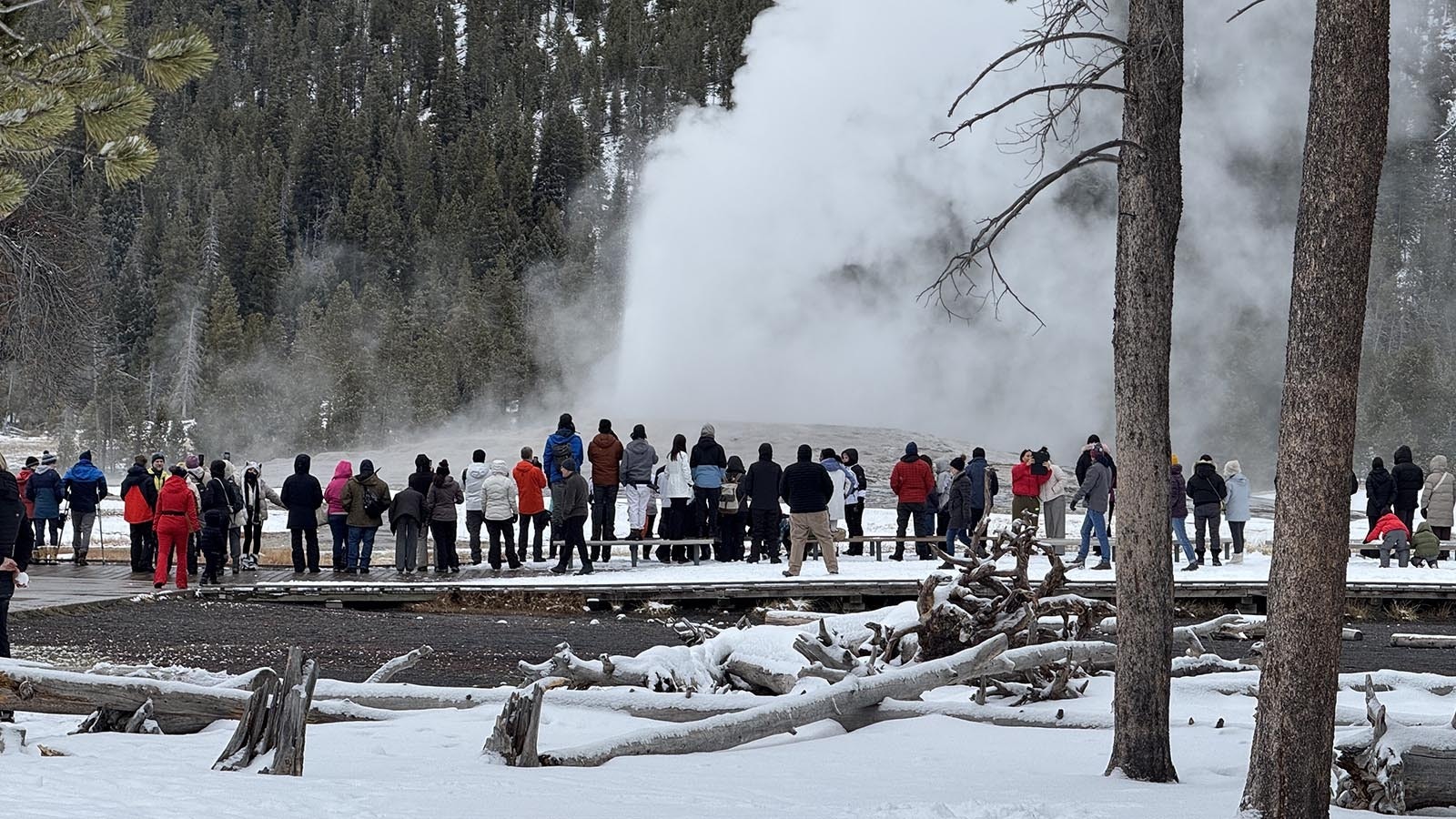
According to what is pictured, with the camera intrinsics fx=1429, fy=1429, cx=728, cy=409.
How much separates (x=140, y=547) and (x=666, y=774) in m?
13.1

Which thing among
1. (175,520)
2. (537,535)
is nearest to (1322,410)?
(175,520)

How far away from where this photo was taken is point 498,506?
16.8 m

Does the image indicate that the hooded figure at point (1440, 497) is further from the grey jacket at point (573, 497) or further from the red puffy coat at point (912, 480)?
the grey jacket at point (573, 497)

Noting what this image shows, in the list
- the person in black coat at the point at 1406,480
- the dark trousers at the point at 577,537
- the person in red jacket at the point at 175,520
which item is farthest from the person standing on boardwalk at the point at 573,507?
the person in black coat at the point at 1406,480

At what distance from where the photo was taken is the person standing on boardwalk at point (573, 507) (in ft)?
51.8

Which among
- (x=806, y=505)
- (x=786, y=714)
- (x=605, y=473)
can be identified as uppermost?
(x=605, y=473)

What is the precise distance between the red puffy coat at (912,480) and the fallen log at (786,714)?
33.4 feet

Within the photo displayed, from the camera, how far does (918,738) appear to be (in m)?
6.85

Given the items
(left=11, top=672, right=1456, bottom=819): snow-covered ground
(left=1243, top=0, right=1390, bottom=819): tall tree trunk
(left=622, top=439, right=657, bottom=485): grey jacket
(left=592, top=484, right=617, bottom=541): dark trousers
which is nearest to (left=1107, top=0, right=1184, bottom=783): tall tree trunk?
(left=11, top=672, right=1456, bottom=819): snow-covered ground

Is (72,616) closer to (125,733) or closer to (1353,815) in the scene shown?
(125,733)

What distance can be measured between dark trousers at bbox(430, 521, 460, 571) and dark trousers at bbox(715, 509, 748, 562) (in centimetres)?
333

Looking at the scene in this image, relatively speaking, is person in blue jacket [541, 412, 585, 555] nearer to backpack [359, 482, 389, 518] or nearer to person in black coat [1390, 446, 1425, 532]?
backpack [359, 482, 389, 518]

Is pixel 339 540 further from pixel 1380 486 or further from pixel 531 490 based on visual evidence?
pixel 1380 486

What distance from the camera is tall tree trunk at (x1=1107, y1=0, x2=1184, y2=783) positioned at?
5867mm
